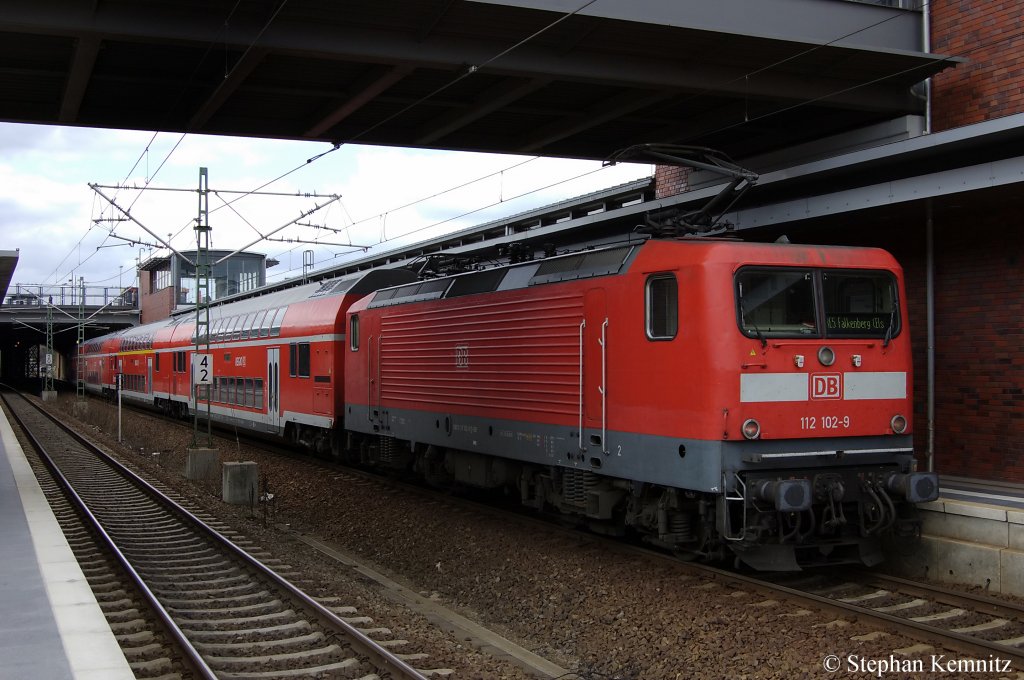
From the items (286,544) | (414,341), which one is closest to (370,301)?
(414,341)

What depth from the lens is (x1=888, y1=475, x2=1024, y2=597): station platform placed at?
8.41 meters

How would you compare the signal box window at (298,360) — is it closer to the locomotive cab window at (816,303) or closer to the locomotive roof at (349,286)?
the locomotive roof at (349,286)

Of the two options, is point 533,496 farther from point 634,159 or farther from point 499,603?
point 634,159

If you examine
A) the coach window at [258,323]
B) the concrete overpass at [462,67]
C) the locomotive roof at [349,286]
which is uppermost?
the concrete overpass at [462,67]

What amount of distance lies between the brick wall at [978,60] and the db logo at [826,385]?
4603mm

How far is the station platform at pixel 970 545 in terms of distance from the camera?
8.41 meters

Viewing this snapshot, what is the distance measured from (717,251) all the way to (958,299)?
16.5ft

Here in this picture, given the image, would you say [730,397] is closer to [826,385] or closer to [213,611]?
[826,385]

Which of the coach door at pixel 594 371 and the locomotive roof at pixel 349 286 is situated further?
the locomotive roof at pixel 349 286

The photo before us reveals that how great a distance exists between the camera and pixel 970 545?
8.74m

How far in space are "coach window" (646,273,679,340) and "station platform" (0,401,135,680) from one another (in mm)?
5551

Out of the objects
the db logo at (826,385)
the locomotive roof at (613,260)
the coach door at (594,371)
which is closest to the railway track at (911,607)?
the coach door at (594,371)

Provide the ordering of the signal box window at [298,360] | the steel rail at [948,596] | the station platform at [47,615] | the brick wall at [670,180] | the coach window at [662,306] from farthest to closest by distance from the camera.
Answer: the signal box window at [298,360], the brick wall at [670,180], the coach window at [662,306], the steel rail at [948,596], the station platform at [47,615]

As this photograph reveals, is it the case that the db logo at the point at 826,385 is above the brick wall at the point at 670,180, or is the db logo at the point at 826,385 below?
below
